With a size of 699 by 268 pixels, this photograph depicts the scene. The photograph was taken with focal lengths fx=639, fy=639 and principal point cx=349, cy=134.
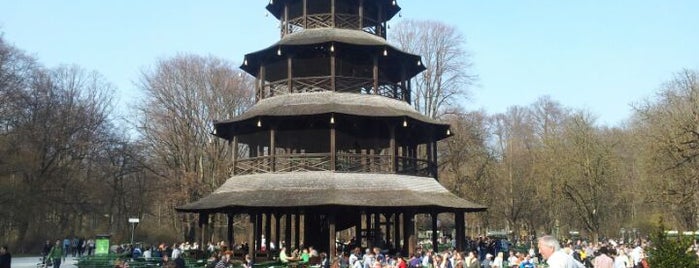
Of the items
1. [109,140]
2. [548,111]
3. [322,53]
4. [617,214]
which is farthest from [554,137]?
[109,140]

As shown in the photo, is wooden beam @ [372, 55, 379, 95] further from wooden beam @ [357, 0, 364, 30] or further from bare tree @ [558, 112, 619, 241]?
bare tree @ [558, 112, 619, 241]

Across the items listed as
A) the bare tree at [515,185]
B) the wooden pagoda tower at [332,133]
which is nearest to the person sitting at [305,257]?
the wooden pagoda tower at [332,133]

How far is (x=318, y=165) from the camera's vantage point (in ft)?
88.1

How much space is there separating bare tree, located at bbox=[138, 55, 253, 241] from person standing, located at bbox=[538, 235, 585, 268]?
4247 centimetres

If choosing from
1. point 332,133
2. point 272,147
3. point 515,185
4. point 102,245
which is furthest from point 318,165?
point 515,185

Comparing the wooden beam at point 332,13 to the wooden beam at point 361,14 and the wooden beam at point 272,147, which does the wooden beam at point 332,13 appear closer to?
the wooden beam at point 361,14

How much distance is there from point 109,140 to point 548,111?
40.6 metres

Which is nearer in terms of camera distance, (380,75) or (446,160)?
(380,75)

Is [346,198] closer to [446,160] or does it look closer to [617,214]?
[446,160]

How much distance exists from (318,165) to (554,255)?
2115 centimetres

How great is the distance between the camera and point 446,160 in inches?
1815

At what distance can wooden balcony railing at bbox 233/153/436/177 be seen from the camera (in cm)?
2675

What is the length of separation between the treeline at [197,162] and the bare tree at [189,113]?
0.08m

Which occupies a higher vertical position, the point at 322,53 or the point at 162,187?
the point at 322,53
